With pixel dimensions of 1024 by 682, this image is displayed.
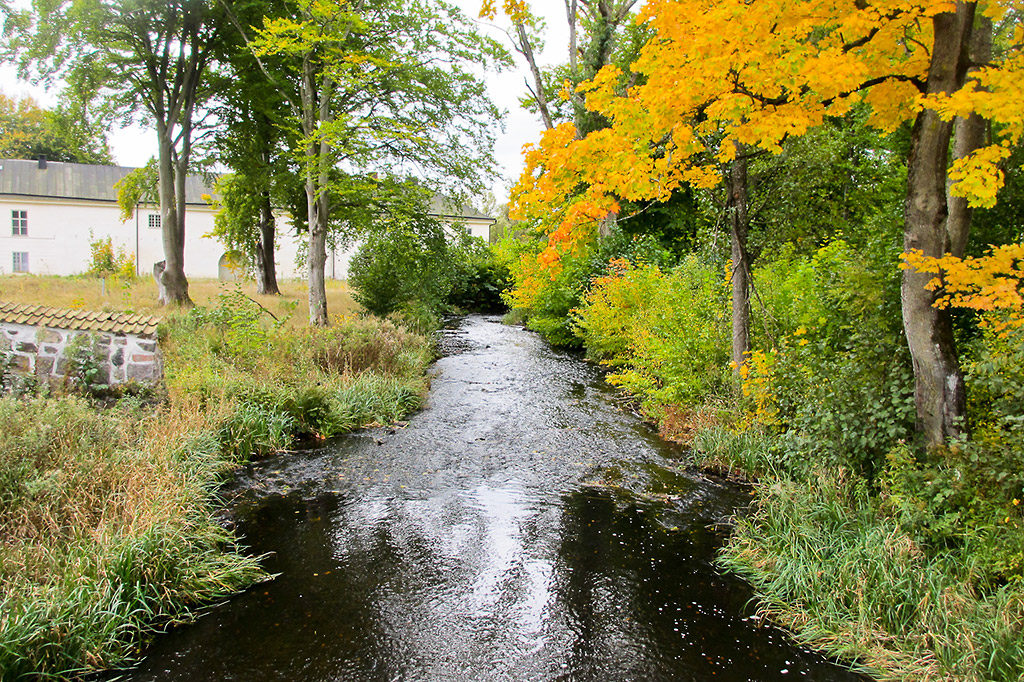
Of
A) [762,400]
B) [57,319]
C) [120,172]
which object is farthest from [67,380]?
[120,172]

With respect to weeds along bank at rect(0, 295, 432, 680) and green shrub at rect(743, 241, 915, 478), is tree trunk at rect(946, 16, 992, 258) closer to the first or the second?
green shrub at rect(743, 241, 915, 478)

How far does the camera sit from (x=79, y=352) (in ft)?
23.7

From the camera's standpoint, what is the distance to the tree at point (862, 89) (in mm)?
4328

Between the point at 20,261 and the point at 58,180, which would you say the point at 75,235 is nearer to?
the point at 20,261

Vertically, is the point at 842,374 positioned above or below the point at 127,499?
above

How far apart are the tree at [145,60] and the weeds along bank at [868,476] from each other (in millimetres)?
13755

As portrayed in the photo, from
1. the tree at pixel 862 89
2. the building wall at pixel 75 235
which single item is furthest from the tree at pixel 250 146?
the tree at pixel 862 89

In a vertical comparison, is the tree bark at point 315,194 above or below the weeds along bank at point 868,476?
above

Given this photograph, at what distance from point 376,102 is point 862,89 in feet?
40.1

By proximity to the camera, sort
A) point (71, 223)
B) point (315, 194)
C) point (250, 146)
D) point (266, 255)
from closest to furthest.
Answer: point (315, 194)
point (250, 146)
point (266, 255)
point (71, 223)

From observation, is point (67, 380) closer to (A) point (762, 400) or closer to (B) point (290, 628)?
(B) point (290, 628)

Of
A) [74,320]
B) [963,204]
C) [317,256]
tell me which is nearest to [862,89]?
[963,204]

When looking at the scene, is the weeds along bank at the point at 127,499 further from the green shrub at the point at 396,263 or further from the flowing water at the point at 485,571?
the green shrub at the point at 396,263

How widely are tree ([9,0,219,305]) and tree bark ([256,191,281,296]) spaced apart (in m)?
3.04
